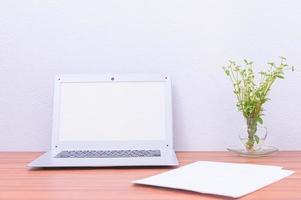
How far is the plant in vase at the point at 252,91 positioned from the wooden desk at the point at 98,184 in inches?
3.2

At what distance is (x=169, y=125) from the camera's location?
1.12m

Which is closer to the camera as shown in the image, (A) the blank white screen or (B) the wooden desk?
(B) the wooden desk

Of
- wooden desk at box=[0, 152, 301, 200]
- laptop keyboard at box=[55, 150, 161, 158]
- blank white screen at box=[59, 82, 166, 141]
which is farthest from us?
blank white screen at box=[59, 82, 166, 141]

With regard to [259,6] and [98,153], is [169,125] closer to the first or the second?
[98,153]

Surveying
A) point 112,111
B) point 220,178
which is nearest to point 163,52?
point 112,111

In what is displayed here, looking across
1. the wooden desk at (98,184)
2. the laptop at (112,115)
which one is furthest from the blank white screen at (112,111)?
the wooden desk at (98,184)

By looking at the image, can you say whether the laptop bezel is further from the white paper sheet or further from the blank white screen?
the white paper sheet

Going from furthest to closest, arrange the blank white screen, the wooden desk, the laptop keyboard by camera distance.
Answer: the blank white screen, the laptop keyboard, the wooden desk

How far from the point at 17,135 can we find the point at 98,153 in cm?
30

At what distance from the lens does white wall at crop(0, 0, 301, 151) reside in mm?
1178

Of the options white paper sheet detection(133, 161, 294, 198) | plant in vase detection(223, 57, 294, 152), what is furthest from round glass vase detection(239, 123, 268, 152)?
white paper sheet detection(133, 161, 294, 198)

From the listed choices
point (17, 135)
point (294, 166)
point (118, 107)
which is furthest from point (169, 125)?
point (17, 135)

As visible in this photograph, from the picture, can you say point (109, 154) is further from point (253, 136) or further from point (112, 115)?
point (253, 136)

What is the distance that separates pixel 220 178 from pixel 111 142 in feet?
1.35
